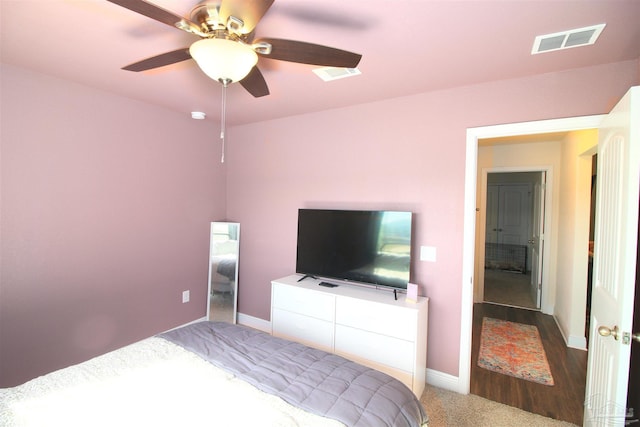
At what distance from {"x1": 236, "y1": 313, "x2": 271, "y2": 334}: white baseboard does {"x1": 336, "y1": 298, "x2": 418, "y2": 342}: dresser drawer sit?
1.35m

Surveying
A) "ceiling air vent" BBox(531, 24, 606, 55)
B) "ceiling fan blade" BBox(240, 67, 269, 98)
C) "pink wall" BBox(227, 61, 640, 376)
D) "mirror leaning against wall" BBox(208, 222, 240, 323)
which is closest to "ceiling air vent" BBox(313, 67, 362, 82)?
"ceiling fan blade" BBox(240, 67, 269, 98)

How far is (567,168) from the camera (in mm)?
3916

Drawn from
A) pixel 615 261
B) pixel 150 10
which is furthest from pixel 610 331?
pixel 150 10

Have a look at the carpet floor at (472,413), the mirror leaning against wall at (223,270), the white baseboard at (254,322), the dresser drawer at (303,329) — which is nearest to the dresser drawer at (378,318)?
the dresser drawer at (303,329)

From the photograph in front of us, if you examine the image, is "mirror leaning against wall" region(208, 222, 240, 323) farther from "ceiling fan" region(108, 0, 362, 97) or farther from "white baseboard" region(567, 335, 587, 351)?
"white baseboard" region(567, 335, 587, 351)

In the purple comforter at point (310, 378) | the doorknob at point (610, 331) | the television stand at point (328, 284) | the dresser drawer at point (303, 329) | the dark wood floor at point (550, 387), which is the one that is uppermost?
the doorknob at point (610, 331)

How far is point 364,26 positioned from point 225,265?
2.94 metres

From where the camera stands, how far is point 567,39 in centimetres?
177

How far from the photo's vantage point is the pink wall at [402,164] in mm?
2271

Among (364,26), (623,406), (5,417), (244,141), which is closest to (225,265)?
(244,141)

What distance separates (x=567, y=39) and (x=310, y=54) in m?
1.46

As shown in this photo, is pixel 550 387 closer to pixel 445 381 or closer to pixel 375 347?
pixel 445 381

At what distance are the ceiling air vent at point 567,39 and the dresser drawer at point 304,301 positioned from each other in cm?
221

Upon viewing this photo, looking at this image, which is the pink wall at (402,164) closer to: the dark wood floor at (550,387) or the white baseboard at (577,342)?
the dark wood floor at (550,387)
